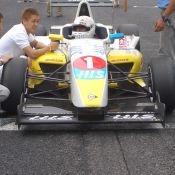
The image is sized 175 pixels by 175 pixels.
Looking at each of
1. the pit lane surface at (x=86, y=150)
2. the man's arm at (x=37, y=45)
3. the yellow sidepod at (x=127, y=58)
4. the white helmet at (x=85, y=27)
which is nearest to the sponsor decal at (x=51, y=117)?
the pit lane surface at (x=86, y=150)

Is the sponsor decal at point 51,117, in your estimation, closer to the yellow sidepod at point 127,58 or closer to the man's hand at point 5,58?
the man's hand at point 5,58

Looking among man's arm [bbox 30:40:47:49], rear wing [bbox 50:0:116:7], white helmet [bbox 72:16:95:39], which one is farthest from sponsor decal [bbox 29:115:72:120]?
rear wing [bbox 50:0:116:7]

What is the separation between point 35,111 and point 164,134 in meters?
1.31

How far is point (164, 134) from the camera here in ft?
16.9

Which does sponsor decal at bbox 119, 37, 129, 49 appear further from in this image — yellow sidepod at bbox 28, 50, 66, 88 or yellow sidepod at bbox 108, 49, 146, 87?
A: yellow sidepod at bbox 28, 50, 66, 88

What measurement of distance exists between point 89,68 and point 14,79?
80cm

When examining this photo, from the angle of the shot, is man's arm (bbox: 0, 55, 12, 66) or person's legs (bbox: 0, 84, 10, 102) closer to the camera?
person's legs (bbox: 0, 84, 10, 102)

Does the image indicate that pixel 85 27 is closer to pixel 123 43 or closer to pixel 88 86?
pixel 123 43

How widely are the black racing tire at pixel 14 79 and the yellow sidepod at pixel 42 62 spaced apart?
30 centimetres

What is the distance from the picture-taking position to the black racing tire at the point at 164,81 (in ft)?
17.8

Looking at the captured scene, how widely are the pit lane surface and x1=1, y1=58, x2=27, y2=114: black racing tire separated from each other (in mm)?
226

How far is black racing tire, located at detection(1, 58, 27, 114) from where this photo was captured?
5391 mm

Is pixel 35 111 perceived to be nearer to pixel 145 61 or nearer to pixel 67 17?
pixel 145 61

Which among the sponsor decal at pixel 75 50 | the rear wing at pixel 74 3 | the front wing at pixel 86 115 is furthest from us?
the rear wing at pixel 74 3
